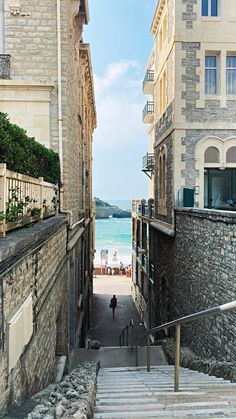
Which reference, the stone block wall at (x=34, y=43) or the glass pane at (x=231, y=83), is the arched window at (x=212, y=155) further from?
the stone block wall at (x=34, y=43)

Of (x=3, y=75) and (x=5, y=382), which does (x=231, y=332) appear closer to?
(x=5, y=382)

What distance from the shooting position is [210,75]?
47.5 ft

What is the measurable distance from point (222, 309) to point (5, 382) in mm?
2251

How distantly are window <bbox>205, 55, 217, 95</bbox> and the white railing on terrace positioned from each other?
27.6 feet

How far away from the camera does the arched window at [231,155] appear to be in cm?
1476

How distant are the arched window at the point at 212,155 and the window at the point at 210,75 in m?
2.11

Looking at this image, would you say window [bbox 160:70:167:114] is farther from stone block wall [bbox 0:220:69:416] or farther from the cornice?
stone block wall [bbox 0:220:69:416]

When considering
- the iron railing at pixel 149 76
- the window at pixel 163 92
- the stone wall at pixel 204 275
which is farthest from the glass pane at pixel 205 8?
the iron railing at pixel 149 76

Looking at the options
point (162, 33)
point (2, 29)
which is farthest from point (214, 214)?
point (162, 33)

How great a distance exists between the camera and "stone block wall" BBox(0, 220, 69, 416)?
3889mm

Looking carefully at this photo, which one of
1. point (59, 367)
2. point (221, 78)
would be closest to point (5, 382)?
point (59, 367)

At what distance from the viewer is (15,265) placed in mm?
4188

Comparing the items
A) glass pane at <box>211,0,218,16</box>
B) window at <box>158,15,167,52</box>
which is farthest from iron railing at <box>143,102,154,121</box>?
glass pane at <box>211,0,218,16</box>

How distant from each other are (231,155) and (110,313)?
555 inches
